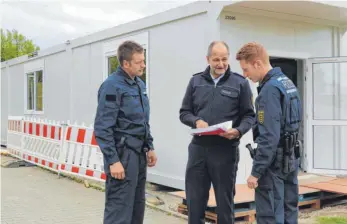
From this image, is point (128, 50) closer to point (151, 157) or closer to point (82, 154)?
point (151, 157)

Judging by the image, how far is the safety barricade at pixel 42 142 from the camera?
9.24m

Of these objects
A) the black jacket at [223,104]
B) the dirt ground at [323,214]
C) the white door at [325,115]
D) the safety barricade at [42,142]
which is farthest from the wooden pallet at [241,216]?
the safety barricade at [42,142]

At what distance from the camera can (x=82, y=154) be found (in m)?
8.37

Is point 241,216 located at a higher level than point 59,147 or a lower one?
lower

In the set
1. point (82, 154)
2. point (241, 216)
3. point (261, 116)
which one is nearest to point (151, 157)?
point (261, 116)

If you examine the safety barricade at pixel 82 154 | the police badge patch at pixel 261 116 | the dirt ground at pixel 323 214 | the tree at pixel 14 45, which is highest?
the tree at pixel 14 45

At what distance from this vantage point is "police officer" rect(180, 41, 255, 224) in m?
3.79

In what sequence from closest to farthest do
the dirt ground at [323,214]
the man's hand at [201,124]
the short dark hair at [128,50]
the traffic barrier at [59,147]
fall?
the short dark hair at [128,50] → the man's hand at [201,124] → the dirt ground at [323,214] → the traffic barrier at [59,147]

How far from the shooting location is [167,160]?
305 inches

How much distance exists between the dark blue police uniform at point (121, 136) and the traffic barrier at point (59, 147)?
423 cm

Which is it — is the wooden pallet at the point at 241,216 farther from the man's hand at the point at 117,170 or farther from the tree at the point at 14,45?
the tree at the point at 14,45

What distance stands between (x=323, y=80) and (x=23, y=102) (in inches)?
406

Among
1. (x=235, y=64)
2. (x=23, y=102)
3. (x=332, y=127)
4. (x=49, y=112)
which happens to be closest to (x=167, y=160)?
(x=235, y=64)

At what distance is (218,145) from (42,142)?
6938 millimetres
